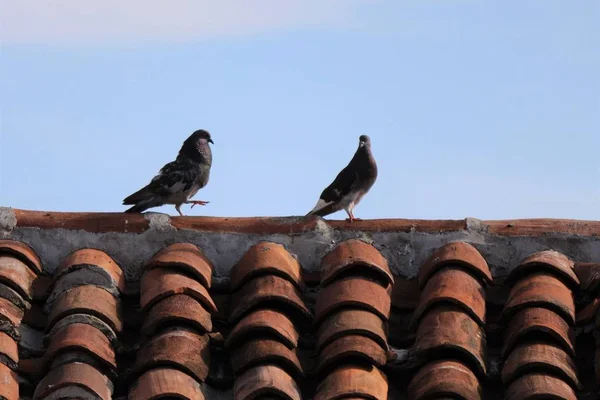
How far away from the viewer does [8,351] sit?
176 inches

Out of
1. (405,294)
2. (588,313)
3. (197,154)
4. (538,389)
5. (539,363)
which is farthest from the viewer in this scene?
(197,154)

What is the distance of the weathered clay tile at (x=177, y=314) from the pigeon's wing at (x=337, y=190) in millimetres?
3078

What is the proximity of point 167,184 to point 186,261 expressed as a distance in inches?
119

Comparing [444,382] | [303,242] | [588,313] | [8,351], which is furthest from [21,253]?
[588,313]

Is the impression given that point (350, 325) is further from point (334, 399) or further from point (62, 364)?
point (62, 364)

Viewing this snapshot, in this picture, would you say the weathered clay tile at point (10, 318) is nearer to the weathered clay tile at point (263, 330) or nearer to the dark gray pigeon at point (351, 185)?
the weathered clay tile at point (263, 330)

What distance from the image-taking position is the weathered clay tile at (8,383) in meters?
4.23

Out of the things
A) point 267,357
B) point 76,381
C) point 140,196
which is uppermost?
point 140,196

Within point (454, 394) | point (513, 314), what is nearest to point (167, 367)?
point (454, 394)

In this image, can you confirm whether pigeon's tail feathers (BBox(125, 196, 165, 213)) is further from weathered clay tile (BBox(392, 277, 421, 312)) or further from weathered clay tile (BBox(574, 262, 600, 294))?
weathered clay tile (BBox(574, 262, 600, 294))

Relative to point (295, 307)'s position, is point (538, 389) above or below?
below

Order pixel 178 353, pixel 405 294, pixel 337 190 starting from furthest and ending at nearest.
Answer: pixel 337 190, pixel 405 294, pixel 178 353

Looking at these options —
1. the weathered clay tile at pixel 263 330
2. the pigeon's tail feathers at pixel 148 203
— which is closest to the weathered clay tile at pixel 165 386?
the weathered clay tile at pixel 263 330

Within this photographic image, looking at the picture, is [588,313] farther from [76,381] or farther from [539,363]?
[76,381]
